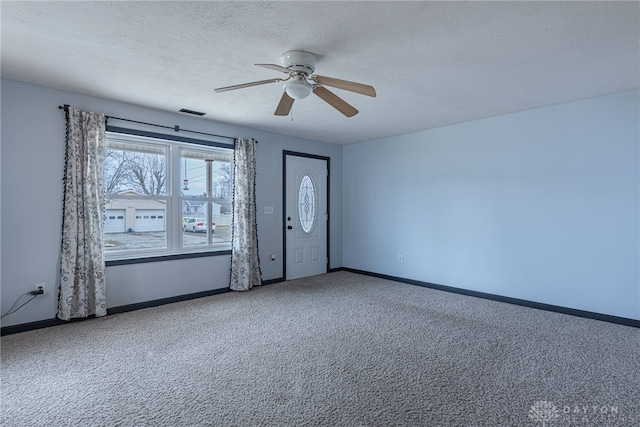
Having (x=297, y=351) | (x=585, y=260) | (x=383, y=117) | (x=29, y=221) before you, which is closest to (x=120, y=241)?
(x=29, y=221)

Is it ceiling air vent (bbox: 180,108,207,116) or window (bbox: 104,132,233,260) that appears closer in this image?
window (bbox: 104,132,233,260)

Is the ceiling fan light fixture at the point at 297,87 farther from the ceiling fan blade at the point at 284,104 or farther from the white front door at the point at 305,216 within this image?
the white front door at the point at 305,216

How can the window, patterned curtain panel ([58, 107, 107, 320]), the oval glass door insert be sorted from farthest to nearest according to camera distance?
1. the oval glass door insert
2. the window
3. patterned curtain panel ([58, 107, 107, 320])

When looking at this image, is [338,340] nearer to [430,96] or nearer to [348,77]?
[348,77]

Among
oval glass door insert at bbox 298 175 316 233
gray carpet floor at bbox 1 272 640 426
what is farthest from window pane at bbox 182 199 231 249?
oval glass door insert at bbox 298 175 316 233

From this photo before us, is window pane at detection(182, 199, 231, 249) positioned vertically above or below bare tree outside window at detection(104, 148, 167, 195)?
below

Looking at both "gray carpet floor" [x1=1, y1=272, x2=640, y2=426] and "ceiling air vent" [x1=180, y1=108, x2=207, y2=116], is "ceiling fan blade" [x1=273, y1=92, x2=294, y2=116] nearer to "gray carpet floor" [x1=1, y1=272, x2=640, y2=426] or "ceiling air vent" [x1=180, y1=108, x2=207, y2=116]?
"ceiling air vent" [x1=180, y1=108, x2=207, y2=116]

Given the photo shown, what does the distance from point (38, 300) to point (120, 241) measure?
3.21 feet

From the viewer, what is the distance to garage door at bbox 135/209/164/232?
4.24m

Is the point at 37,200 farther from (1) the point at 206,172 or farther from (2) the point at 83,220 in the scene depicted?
(1) the point at 206,172

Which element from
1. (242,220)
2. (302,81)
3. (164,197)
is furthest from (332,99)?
(164,197)

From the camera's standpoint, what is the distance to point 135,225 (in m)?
4.22

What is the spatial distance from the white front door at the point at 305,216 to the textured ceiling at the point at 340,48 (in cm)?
199

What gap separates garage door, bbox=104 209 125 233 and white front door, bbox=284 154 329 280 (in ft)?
7.93
